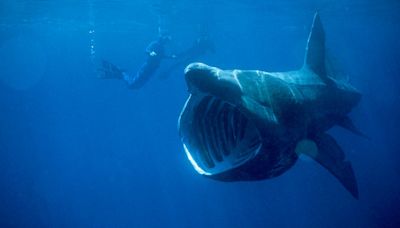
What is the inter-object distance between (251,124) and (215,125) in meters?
0.52

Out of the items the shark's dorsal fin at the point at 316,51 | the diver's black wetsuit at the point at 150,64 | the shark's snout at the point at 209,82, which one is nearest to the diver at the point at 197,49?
the diver's black wetsuit at the point at 150,64

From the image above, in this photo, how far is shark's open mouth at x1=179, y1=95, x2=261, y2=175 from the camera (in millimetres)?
3764

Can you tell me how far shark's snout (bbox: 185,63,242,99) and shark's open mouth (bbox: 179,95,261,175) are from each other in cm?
27

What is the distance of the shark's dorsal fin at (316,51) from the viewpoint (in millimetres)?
6422

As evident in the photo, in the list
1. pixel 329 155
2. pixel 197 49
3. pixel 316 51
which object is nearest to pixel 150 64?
pixel 197 49

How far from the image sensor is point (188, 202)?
3731 centimetres

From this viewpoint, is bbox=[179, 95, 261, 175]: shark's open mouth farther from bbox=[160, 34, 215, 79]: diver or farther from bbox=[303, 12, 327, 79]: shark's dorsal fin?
bbox=[160, 34, 215, 79]: diver

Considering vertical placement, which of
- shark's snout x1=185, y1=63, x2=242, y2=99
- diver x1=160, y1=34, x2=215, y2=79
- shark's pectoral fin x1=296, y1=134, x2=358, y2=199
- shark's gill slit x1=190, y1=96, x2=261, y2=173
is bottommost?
diver x1=160, y1=34, x2=215, y2=79

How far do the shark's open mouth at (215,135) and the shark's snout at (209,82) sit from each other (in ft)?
0.89

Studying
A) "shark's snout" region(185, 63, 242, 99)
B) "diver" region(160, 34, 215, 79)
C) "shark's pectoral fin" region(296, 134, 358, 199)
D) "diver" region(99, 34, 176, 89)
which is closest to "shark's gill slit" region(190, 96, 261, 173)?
"shark's snout" region(185, 63, 242, 99)

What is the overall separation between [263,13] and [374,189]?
60.0ft

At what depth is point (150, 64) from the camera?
61.7ft

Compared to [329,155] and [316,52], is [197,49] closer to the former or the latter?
[316,52]

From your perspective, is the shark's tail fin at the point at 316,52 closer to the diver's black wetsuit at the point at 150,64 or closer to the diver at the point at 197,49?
the diver's black wetsuit at the point at 150,64
